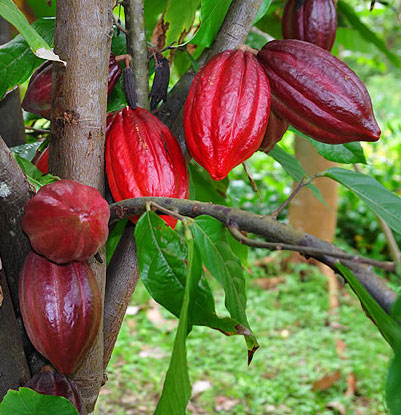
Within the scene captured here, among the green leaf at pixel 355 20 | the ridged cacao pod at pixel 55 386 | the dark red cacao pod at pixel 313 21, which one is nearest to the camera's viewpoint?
the ridged cacao pod at pixel 55 386

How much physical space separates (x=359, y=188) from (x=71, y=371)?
34cm

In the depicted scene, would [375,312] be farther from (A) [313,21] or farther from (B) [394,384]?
(A) [313,21]

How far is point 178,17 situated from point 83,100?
0.91 ft

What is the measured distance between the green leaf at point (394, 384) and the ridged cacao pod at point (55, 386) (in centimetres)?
30

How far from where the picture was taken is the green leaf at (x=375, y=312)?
0.33 meters

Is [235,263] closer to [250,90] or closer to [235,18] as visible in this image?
[250,90]

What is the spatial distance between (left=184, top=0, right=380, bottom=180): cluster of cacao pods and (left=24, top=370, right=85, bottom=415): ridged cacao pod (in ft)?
0.80

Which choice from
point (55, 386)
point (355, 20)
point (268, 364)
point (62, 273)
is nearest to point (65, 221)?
point (62, 273)

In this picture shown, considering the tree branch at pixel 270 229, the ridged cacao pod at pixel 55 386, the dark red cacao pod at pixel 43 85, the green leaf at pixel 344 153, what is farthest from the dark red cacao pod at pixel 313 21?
the ridged cacao pod at pixel 55 386

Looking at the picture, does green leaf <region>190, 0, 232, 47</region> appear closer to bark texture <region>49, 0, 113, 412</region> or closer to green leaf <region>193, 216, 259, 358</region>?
bark texture <region>49, 0, 113, 412</region>

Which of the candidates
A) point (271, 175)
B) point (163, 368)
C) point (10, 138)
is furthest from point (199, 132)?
point (271, 175)

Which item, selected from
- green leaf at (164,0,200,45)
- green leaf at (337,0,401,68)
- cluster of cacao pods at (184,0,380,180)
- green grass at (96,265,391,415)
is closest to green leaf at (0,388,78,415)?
cluster of cacao pods at (184,0,380,180)

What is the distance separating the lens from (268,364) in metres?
2.27

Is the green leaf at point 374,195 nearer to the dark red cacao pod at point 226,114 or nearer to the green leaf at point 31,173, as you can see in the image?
the dark red cacao pod at point 226,114
